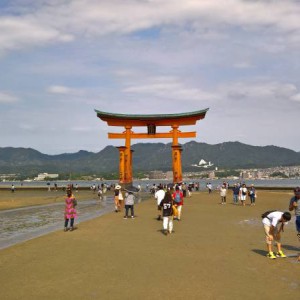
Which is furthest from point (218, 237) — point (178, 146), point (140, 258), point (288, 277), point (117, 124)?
point (117, 124)

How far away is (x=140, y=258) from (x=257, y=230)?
7.01 m

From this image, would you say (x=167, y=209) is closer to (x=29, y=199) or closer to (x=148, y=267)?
(x=148, y=267)

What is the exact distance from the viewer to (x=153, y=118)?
47.6 meters

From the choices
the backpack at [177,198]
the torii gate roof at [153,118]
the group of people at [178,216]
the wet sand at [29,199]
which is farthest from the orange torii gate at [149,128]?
the backpack at [177,198]

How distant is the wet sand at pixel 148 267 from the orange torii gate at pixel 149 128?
31861 mm

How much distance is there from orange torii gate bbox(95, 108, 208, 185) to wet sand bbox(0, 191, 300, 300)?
105 ft

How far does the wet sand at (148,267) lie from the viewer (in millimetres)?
7020

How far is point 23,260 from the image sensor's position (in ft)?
32.1

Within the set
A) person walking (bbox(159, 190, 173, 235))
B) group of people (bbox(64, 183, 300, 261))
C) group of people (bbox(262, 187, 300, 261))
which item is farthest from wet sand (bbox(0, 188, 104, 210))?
group of people (bbox(262, 187, 300, 261))

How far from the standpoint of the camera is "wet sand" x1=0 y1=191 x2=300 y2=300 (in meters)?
7.02

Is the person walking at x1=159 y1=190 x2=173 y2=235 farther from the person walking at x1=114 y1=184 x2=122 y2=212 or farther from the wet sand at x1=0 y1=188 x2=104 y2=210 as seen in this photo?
the wet sand at x1=0 y1=188 x2=104 y2=210

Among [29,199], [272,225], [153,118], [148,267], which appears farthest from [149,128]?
[148,267]

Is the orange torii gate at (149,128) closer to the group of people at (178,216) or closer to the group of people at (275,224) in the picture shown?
the group of people at (178,216)

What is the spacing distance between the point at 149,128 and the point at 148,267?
40203 mm
